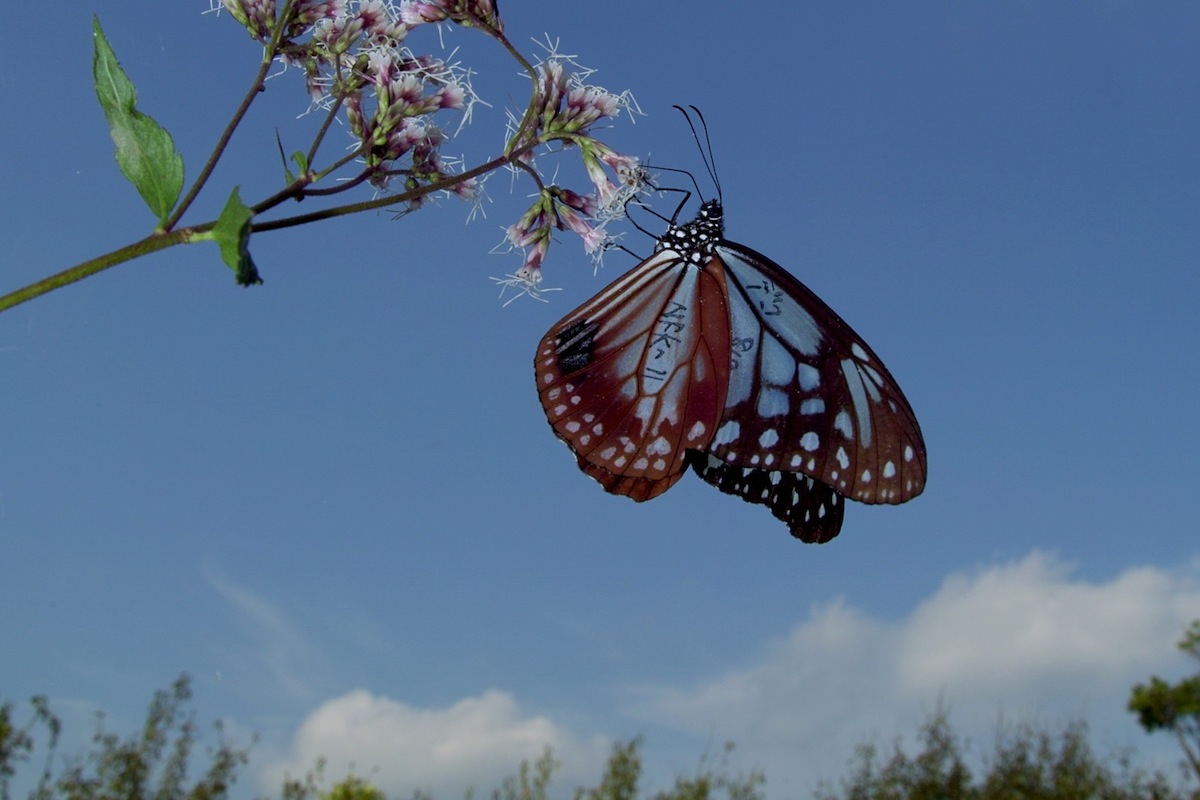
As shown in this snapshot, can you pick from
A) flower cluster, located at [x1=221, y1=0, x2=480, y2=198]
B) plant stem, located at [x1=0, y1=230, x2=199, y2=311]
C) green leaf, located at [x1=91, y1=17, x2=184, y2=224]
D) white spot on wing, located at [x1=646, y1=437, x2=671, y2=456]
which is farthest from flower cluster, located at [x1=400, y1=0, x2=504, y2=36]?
white spot on wing, located at [x1=646, y1=437, x2=671, y2=456]

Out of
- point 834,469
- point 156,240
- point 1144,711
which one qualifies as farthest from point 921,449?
point 1144,711

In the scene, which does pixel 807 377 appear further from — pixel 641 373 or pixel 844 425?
pixel 641 373

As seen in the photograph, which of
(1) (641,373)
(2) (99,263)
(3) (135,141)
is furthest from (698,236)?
(2) (99,263)

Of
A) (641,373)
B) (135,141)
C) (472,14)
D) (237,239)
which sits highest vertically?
(472,14)

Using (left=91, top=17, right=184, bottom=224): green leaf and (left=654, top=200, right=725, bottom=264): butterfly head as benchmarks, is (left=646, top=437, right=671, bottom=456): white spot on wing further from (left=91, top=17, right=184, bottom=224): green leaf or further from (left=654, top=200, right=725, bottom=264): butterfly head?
(left=91, top=17, right=184, bottom=224): green leaf

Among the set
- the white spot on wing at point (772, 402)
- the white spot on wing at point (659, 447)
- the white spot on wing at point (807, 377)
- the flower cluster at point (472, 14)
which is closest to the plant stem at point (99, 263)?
the flower cluster at point (472, 14)

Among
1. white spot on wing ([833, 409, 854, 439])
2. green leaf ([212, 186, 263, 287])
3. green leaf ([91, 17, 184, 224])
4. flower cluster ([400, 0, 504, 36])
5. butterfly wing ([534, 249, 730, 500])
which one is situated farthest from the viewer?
white spot on wing ([833, 409, 854, 439])

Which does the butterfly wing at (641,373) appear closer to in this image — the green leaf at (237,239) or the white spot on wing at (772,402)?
the white spot on wing at (772,402)
